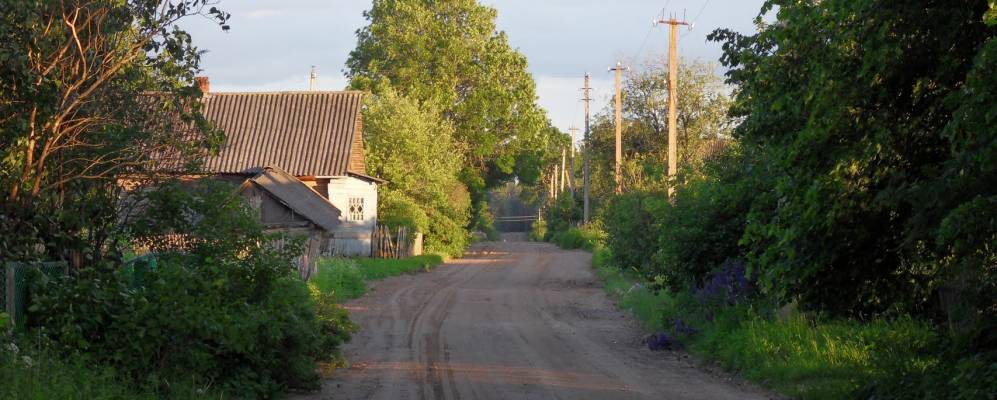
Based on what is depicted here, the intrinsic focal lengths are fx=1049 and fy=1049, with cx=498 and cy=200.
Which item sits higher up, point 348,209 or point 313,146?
point 313,146

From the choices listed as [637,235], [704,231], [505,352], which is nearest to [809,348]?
[704,231]

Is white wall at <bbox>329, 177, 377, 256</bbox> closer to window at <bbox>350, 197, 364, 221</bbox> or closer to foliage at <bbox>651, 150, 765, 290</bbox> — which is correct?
window at <bbox>350, 197, 364, 221</bbox>

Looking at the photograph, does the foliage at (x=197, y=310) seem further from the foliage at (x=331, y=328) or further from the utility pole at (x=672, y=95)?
the utility pole at (x=672, y=95)

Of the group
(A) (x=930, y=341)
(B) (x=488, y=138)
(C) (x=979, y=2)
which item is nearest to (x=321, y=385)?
(A) (x=930, y=341)

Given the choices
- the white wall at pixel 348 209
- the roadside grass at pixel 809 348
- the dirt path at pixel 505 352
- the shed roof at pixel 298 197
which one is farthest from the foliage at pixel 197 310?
the white wall at pixel 348 209

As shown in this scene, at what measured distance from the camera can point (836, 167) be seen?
30.3 ft

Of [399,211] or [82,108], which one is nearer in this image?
[82,108]

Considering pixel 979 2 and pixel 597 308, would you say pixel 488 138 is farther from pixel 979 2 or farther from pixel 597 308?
pixel 979 2

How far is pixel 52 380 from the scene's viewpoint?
27.8ft

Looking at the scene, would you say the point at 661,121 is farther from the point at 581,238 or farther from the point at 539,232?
the point at 539,232

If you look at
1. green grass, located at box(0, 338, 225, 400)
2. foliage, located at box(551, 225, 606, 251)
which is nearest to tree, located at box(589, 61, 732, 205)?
foliage, located at box(551, 225, 606, 251)

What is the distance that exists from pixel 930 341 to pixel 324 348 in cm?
795

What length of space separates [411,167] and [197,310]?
40.0m

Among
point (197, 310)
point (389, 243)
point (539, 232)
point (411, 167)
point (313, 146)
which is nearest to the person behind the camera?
point (197, 310)
